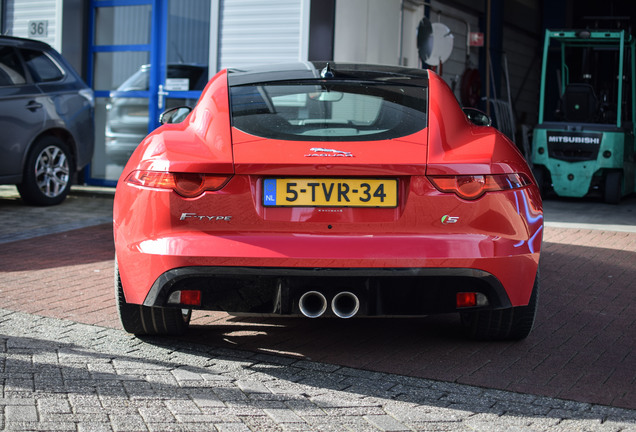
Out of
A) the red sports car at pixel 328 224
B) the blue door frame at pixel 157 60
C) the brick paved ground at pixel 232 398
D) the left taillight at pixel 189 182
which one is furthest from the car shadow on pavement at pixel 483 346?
the blue door frame at pixel 157 60

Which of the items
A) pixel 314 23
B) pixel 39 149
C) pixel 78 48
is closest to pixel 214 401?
pixel 39 149

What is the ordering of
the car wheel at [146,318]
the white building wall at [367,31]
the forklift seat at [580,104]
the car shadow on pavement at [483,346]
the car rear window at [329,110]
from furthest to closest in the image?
1. the forklift seat at [580,104]
2. the white building wall at [367,31]
3. the car wheel at [146,318]
4. the car rear window at [329,110]
5. the car shadow on pavement at [483,346]

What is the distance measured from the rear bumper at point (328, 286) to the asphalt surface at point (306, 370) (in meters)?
0.31

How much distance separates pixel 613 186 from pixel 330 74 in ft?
31.3

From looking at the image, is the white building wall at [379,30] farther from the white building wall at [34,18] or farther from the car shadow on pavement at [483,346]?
the car shadow on pavement at [483,346]

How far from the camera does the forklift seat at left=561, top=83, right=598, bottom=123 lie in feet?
46.6


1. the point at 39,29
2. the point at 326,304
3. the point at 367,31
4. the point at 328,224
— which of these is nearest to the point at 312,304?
the point at 326,304

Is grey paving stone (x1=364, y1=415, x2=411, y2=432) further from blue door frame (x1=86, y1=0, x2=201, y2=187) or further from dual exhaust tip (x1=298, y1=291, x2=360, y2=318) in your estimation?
blue door frame (x1=86, y1=0, x2=201, y2=187)

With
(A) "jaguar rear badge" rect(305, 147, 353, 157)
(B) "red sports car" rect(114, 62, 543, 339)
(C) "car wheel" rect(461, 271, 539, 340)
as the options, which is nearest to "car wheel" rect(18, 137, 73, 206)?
(B) "red sports car" rect(114, 62, 543, 339)

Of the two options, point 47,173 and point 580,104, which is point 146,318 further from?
point 580,104

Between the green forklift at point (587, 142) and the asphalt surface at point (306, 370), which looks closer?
the asphalt surface at point (306, 370)

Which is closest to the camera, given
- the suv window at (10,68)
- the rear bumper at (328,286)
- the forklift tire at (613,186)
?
the rear bumper at (328,286)

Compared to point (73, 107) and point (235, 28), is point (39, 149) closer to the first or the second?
point (73, 107)

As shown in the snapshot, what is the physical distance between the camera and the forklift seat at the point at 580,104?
14211 mm
